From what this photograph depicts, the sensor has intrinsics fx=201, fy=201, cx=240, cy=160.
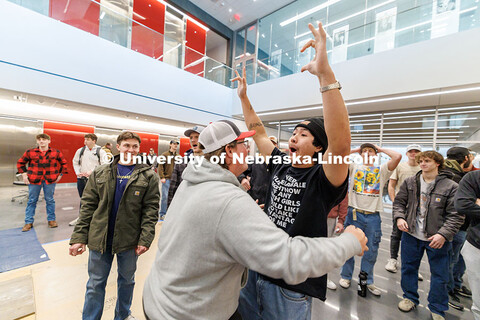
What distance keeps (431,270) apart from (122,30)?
8.63 meters

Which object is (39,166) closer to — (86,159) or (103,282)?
(86,159)

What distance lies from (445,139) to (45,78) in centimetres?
1084

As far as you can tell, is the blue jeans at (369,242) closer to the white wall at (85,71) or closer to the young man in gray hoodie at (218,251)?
the young man in gray hoodie at (218,251)

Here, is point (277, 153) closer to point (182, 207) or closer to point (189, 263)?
point (182, 207)

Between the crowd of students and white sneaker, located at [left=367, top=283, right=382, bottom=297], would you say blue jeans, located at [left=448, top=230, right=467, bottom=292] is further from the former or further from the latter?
white sneaker, located at [left=367, top=283, right=382, bottom=297]

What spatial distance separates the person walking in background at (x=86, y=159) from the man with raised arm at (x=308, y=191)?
4682 millimetres

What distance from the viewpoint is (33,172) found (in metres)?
4.04

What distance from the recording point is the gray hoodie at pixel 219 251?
27.1 inches

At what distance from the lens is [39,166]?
13.4 feet

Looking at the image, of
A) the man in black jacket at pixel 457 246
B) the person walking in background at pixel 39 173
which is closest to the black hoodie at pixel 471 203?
the man in black jacket at pixel 457 246

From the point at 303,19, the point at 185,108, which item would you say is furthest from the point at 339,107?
the point at 303,19

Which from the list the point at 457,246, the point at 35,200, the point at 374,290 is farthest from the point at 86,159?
the point at 457,246

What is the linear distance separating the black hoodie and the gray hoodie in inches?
73.0

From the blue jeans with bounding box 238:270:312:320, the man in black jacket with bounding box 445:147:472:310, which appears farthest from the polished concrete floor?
the blue jeans with bounding box 238:270:312:320
